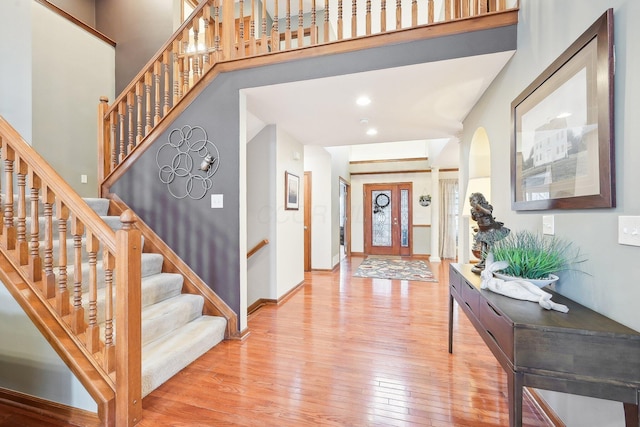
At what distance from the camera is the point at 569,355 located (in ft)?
3.44

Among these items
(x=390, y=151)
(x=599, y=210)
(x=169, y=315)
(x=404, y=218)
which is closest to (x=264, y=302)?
(x=169, y=315)

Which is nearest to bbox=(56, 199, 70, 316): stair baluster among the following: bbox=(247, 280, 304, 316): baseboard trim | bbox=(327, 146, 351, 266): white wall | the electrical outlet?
bbox=(247, 280, 304, 316): baseboard trim

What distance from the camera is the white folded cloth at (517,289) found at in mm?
1236

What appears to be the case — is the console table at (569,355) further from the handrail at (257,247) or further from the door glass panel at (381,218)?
the door glass panel at (381,218)

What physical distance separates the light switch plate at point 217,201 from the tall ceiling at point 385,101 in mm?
1042

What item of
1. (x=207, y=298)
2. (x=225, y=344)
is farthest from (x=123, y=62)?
(x=225, y=344)

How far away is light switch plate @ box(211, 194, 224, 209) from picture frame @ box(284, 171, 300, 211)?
132 centimetres

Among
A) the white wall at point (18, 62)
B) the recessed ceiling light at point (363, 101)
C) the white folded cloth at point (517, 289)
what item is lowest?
the white folded cloth at point (517, 289)

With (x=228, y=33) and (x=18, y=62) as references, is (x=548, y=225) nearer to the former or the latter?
(x=228, y=33)

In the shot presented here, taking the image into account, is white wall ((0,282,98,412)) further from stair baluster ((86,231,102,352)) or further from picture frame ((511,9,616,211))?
picture frame ((511,9,616,211))

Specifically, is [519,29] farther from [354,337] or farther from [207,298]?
[207,298]

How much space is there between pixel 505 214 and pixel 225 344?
2.63m

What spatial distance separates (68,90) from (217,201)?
273 cm

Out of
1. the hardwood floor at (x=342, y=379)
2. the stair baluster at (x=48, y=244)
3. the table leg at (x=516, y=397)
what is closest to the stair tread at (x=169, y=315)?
the hardwood floor at (x=342, y=379)
